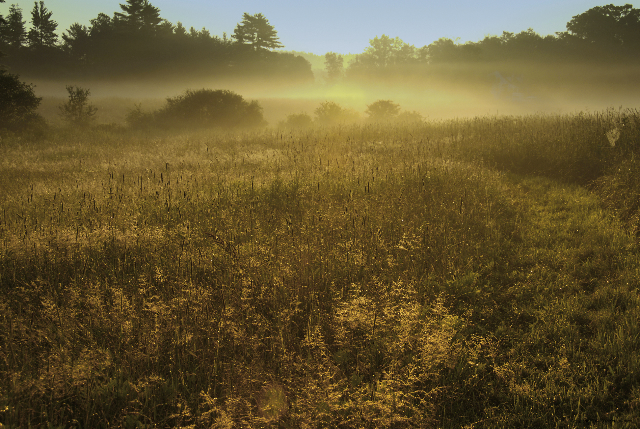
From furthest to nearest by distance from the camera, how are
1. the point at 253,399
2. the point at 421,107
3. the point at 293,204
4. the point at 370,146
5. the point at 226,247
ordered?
the point at 421,107, the point at 370,146, the point at 293,204, the point at 226,247, the point at 253,399

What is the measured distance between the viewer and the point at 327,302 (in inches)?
136

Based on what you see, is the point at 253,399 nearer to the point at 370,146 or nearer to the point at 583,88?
the point at 370,146

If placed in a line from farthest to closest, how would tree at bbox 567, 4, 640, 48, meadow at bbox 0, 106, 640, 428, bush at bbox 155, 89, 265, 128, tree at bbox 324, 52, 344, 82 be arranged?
1. tree at bbox 324, 52, 344, 82
2. tree at bbox 567, 4, 640, 48
3. bush at bbox 155, 89, 265, 128
4. meadow at bbox 0, 106, 640, 428

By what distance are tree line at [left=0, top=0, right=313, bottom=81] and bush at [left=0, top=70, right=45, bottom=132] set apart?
1788 cm

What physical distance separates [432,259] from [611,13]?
1905 inches

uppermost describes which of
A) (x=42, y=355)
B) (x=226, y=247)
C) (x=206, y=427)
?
(x=226, y=247)

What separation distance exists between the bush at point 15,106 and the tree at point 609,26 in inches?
1975

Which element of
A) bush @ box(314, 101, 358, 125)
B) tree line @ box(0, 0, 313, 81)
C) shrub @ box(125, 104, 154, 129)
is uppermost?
tree line @ box(0, 0, 313, 81)

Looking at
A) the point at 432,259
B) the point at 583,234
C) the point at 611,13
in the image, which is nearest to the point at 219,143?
the point at 432,259

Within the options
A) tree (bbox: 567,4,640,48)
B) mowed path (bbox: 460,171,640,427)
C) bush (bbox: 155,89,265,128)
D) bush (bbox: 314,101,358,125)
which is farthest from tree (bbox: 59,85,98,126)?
tree (bbox: 567,4,640,48)

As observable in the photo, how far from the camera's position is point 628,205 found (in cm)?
543

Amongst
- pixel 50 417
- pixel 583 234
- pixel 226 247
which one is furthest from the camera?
pixel 583 234

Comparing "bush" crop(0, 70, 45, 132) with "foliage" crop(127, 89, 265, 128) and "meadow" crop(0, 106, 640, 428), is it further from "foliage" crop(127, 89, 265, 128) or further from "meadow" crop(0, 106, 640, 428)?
"meadow" crop(0, 106, 640, 428)

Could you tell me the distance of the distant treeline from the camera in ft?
101
